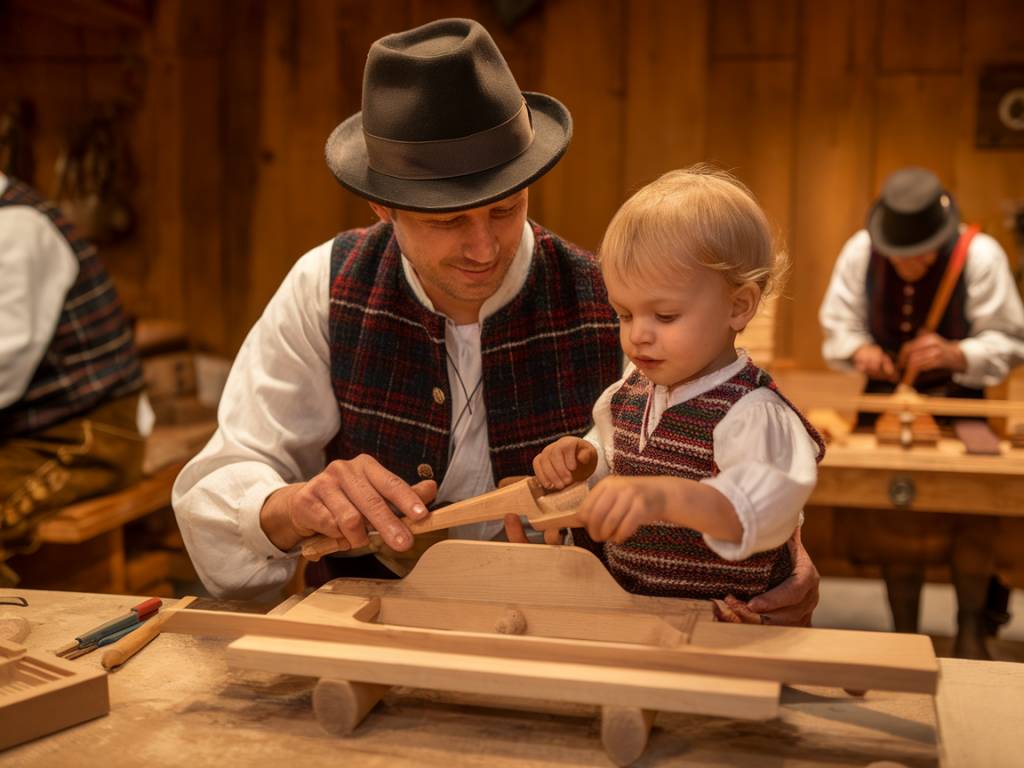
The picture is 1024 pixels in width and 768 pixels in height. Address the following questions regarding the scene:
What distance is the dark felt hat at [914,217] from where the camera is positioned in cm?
361

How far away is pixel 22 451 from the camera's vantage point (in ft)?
9.98

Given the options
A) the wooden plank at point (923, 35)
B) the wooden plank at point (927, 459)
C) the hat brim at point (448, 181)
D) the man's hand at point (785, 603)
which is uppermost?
the wooden plank at point (923, 35)

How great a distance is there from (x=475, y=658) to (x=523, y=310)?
790mm

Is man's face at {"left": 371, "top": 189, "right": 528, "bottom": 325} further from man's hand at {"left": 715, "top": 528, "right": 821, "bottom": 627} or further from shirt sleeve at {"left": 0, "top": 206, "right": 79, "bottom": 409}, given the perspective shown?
shirt sleeve at {"left": 0, "top": 206, "right": 79, "bottom": 409}

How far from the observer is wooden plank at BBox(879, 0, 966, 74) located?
425 cm

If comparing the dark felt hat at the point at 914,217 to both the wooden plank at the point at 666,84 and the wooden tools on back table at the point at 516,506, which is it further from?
the wooden tools on back table at the point at 516,506

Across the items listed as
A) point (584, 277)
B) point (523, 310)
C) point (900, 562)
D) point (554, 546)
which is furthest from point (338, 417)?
point (900, 562)

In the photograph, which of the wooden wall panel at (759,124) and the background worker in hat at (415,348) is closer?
the background worker in hat at (415,348)

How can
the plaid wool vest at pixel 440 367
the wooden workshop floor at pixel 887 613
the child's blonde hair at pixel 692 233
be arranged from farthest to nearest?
the wooden workshop floor at pixel 887 613 → the plaid wool vest at pixel 440 367 → the child's blonde hair at pixel 692 233

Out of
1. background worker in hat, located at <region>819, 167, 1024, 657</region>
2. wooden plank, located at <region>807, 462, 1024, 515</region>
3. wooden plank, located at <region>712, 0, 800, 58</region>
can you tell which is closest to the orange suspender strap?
background worker in hat, located at <region>819, 167, 1024, 657</region>

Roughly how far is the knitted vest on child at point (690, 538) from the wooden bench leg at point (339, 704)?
1.43 feet

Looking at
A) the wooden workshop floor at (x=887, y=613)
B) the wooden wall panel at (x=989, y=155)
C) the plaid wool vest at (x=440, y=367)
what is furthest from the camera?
the wooden wall panel at (x=989, y=155)

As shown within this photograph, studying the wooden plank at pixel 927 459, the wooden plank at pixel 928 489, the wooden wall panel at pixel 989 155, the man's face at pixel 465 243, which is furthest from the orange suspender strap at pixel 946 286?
the man's face at pixel 465 243

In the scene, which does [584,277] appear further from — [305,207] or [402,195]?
[305,207]
